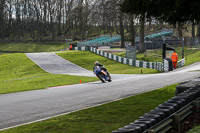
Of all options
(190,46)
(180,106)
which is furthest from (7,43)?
(180,106)

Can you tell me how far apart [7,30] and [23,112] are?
119559 mm

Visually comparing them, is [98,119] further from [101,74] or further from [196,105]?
[101,74]

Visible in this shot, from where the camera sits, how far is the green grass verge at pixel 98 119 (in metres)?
8.55

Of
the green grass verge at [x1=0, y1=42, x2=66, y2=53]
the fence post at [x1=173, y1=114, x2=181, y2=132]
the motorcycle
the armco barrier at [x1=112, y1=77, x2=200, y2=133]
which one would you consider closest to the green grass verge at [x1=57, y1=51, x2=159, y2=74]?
the motorcycle

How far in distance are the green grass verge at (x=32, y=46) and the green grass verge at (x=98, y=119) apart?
2942 inches

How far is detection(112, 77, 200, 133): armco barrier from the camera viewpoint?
647 cm

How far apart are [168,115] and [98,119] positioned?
2.53m

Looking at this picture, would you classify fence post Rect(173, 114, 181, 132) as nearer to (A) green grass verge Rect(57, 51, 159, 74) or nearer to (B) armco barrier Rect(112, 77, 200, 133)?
(B) armco barrier Rect(112, 77, 200, 133)

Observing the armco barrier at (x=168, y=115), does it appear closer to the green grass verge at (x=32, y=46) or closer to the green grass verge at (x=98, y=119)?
the green grass verge at (x=98, y=119)

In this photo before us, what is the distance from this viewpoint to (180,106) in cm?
839

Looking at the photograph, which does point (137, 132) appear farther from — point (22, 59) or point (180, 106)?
point (22, 59)

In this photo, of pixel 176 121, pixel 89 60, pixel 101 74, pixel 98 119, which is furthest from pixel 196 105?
pixel 89 60

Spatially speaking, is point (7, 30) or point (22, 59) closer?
point (22, 59)

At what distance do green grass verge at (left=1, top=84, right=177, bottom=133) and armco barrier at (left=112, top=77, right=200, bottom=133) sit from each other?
4.55 feet
